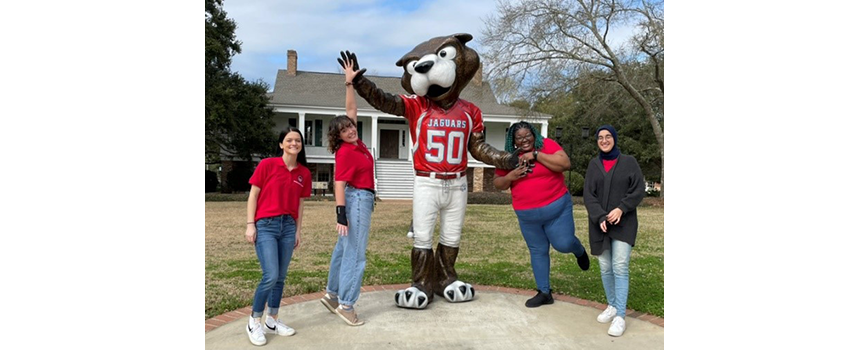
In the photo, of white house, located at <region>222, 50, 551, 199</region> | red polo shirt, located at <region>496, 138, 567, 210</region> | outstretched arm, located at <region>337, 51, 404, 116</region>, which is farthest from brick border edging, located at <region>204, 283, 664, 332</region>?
white house, located at <region>222, 50, 551, 199</region>

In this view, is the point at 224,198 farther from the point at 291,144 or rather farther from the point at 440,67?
the point at 291,144

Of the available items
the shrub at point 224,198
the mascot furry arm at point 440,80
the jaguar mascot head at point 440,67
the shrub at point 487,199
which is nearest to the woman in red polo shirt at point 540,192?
the mascot furry arm at point 440,80

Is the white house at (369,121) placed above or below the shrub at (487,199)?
above

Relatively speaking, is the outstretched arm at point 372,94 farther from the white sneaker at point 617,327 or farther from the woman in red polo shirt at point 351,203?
the white sneaker at point 617,327

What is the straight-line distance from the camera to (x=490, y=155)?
175 inches

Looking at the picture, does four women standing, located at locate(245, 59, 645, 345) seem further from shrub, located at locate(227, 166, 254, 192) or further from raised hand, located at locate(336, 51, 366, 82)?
shrub, located at locate(227, 166, 254, 192)

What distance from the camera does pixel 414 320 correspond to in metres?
4.10

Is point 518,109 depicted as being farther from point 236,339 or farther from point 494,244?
point 236,339

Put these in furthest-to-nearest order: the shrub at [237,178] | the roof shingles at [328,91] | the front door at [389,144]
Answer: the front door at [389,144] → the roof shingles at [328,91] → the shrub at [237,178]

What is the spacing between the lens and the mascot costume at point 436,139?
436 cm

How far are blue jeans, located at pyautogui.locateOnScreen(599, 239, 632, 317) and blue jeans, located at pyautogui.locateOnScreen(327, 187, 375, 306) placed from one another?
1.76m

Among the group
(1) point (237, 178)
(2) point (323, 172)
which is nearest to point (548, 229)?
(1) point (237, 178)

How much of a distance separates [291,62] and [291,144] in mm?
22328

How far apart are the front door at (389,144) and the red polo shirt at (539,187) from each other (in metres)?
18.8
